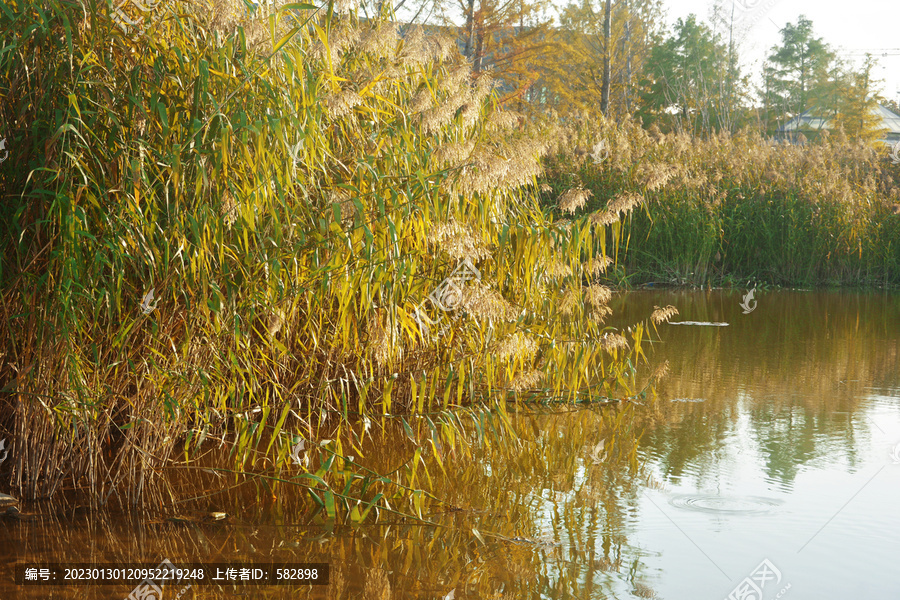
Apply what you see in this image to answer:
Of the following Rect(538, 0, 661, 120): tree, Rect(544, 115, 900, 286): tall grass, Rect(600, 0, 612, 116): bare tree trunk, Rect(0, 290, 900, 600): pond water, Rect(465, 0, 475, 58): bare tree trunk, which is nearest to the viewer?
Rect(0, 290, 900, 600): pond water

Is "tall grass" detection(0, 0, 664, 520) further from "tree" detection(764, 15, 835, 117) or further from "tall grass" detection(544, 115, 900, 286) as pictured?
"tree" detection(764, 15, 835, 117)

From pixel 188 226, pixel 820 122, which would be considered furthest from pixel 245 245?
pixel 820 122

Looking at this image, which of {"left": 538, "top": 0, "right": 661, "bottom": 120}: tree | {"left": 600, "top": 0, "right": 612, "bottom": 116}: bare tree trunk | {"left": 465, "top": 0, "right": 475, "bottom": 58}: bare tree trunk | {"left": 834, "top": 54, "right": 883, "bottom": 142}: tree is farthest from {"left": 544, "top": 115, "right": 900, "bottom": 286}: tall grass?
{"left": 834, "top": 54, "right": 883, "bottom": 142}: tree

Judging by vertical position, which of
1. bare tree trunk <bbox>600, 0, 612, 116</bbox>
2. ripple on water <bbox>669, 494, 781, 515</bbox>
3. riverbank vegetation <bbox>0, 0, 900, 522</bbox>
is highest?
bare tree trunk <bbox>600, 0, 612, 116</bbox>

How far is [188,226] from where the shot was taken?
95.2 inches

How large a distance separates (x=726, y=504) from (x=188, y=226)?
1.99 meters

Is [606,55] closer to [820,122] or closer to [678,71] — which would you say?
[678,71]

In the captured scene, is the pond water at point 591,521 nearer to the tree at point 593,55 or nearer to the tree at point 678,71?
the tree at point 593,55

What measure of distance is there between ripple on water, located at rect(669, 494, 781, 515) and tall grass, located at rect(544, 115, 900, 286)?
6458 mm

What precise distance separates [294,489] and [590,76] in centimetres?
2109

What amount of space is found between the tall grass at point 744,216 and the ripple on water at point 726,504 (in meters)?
6.46

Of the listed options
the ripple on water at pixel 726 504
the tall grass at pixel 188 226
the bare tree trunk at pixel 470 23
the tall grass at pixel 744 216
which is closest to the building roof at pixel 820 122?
the bare tree trunk at pixel 470 23

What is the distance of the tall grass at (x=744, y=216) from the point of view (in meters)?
9.14

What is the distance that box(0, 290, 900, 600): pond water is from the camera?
2.12 metres
